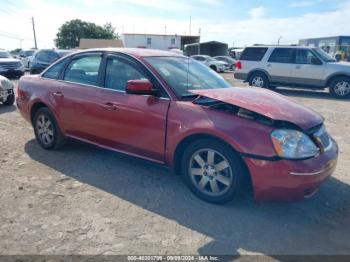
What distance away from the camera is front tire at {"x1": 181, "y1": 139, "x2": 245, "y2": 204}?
3.31 meters

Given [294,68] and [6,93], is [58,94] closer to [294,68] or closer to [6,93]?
[6,93]

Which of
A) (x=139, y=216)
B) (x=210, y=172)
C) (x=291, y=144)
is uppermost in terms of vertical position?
(x=291, y=144)

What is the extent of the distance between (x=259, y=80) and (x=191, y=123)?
10.9m

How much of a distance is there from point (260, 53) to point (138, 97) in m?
10.8

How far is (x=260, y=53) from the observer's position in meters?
13.5

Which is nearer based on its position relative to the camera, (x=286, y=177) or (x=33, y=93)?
(x=286, y=177)

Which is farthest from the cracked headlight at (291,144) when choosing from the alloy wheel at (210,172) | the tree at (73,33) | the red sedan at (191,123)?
the tree at (73,33)

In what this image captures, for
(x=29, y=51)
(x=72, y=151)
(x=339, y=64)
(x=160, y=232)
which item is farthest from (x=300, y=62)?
(x=29, y=51)

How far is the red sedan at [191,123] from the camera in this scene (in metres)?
3.13

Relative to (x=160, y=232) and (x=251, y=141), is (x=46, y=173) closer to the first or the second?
(x=160, y=232)

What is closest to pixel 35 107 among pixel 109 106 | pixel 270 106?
pixel 109 106

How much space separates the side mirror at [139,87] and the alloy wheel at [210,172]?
901mm

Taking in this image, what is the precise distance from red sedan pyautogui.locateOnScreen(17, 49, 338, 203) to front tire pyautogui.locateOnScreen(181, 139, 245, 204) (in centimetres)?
1

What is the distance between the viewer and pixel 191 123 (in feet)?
11.5
